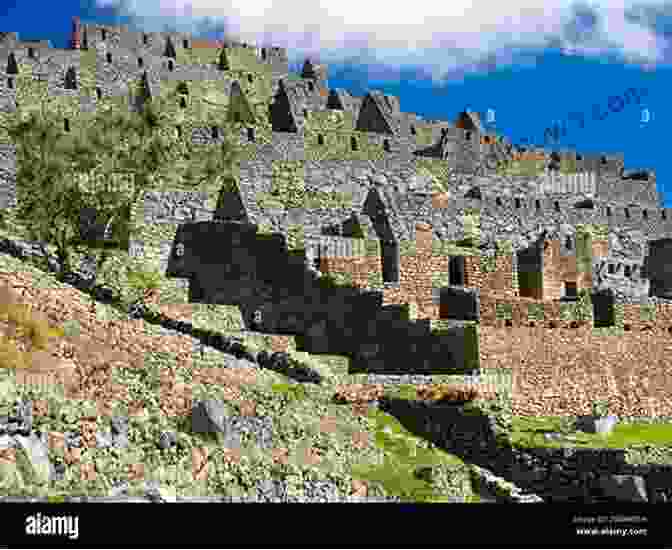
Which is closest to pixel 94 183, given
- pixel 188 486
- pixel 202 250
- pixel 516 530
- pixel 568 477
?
pixel 202 250

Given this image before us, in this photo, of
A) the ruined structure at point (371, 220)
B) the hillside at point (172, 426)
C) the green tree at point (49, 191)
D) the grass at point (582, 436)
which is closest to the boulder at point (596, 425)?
the grass at point (582, 436)

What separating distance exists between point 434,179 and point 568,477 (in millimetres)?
23137

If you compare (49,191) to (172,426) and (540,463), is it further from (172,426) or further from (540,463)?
(172,426)

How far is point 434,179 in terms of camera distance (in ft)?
147

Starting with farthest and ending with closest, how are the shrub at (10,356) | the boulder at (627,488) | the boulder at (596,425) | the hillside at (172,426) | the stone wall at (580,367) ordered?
1. the stone wall at (580,367)
2. the boulder at (596,425)
3. the boulder at (627,488)
4. the shrub at (10,356)
5. the hillside at (172,426)

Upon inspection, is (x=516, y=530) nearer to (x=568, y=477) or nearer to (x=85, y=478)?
(x=85, y=478)

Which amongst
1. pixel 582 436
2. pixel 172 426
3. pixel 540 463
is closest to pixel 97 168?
pixel 582 436

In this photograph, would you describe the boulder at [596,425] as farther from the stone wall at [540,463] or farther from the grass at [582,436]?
the stone wall at [540,463]

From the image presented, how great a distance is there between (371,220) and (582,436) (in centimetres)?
1195

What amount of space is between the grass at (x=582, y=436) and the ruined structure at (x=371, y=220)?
9.07 ft

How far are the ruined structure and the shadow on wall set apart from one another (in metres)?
0.04

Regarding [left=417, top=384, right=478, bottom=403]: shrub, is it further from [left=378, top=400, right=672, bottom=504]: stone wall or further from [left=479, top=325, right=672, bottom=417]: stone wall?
[left=479, top=325, right=672, bottom=417]: stone wall

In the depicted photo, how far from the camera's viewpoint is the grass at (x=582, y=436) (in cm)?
2342

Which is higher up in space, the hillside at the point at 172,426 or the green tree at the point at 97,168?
the green tree at the point at 97,168
